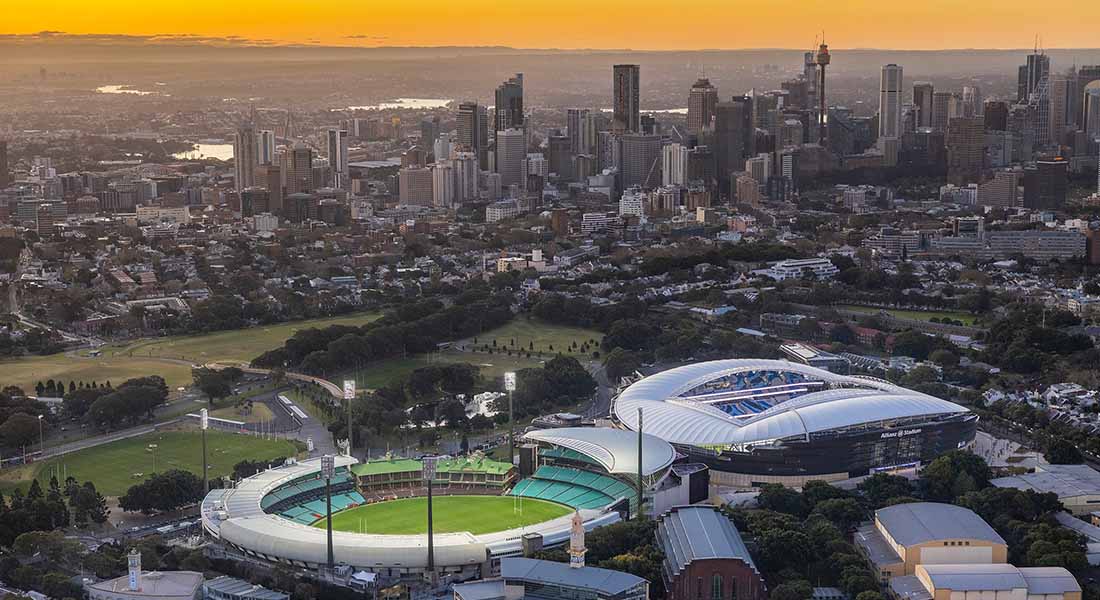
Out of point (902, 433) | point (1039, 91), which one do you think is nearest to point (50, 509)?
point (902, 433)

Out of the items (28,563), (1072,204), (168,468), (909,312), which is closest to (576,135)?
(1072,204)

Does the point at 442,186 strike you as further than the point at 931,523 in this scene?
Yes

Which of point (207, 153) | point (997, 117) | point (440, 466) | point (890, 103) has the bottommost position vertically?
point (207, 153)

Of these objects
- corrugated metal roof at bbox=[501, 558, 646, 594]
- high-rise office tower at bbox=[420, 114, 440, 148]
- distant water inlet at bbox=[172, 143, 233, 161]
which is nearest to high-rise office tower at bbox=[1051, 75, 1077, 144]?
high-rise office tower at bbox=[420, 114, 440, 148]

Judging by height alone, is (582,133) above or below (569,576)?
above

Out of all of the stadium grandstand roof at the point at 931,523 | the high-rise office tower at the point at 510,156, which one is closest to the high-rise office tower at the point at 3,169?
the high-rise office tower at the point at 510,156

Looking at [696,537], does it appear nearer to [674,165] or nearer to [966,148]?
[674,165]
